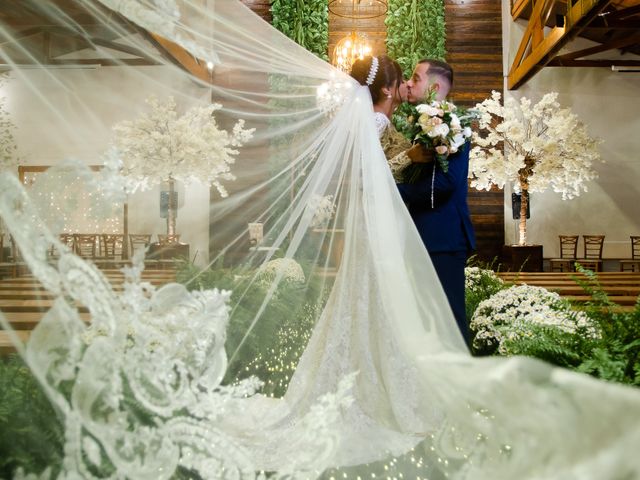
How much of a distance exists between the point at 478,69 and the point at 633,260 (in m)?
4.05

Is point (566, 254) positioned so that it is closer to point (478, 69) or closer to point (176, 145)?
point (478, 69)

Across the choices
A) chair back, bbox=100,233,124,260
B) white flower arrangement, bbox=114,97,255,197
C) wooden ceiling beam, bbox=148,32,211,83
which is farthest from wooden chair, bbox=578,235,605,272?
chair back, bbox=100,233,124,260

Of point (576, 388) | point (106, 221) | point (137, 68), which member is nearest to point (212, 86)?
point (137, 68)

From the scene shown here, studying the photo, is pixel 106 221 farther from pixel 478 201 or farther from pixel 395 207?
pixel 478 201

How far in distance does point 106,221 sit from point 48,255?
0.17m

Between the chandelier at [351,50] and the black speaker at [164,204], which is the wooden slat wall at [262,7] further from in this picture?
the black speaker at [164,204]

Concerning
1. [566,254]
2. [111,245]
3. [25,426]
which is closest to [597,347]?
[111,245]

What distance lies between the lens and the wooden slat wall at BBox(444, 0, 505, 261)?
10.2m

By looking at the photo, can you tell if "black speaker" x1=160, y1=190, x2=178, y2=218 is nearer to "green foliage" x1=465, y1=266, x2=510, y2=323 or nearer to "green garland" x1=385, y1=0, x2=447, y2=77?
"green foliage" x1=465, y1=266, x2=510, y2=323

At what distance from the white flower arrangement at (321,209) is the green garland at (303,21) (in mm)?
7353

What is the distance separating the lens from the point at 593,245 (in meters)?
11.1

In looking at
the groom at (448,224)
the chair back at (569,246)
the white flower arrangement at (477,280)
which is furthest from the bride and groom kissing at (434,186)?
the chair back at (569,246)

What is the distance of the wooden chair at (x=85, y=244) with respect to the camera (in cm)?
162

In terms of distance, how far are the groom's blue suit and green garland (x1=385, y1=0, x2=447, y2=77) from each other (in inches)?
289
